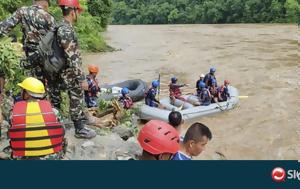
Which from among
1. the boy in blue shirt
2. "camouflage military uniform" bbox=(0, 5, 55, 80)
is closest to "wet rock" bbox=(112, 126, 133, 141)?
"camouflage military uniform" bbox=(0, 5, 55, 80)

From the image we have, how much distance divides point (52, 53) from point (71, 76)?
0.98ft

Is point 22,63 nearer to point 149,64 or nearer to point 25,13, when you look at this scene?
point 25,13

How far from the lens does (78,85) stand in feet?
15.4

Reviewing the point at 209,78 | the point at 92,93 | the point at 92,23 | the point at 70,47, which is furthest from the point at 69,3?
the point at 92,23

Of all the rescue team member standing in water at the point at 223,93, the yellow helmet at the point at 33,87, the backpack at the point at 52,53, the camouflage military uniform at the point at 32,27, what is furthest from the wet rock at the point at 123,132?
the rescue team member standing in water at the point at 223,93

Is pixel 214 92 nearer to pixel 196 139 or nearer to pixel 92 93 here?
Result: pixel 92 93

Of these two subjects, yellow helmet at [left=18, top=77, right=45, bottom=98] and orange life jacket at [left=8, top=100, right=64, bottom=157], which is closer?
orange life jacket at [left=8, top=100, right=64, bottom=157]

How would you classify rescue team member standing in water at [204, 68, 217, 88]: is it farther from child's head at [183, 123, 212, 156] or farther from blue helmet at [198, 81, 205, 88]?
child's head at [183, 123, 212, 156]

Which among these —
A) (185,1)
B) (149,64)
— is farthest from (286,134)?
(185,1)

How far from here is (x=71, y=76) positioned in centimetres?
462

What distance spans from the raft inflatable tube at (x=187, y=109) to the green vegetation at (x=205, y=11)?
2972 cm

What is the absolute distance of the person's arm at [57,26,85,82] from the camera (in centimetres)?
435

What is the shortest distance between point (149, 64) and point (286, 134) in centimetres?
1012

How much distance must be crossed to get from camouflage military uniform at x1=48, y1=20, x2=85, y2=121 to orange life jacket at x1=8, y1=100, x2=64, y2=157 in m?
0.90
